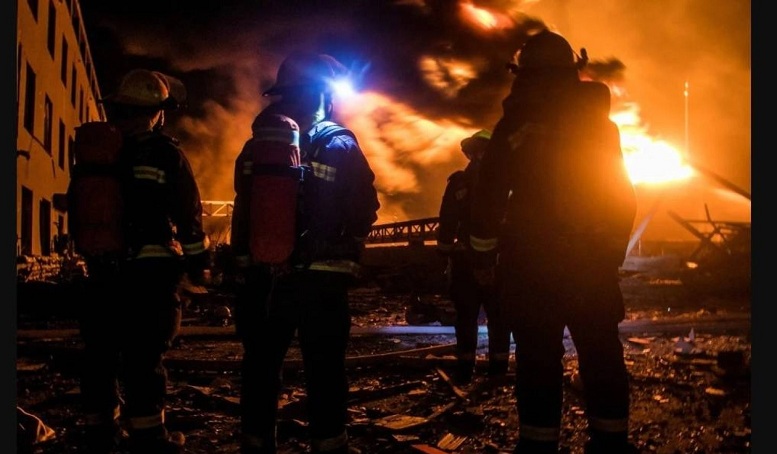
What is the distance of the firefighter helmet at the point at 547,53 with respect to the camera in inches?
113

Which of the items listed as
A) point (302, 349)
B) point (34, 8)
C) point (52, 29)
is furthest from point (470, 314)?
point (52, 29)

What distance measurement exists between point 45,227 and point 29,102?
394cm

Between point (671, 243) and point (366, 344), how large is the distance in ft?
130

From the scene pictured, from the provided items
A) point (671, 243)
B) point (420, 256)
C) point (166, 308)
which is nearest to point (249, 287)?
point (166, 308)

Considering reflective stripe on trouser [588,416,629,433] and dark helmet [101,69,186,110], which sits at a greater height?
dark helmet [101,69,186,110]

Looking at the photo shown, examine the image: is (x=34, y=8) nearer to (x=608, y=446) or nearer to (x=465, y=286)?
(x=465, y=286)

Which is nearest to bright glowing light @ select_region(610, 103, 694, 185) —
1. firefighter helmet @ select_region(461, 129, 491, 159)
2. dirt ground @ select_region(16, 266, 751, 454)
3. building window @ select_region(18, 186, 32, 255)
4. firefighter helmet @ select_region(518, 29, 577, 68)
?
dirt ground @ select_region(16, 266, 751, 454)

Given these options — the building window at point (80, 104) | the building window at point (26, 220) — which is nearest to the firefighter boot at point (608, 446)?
the building window at point (26, 220)

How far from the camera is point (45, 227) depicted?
55.9 feet

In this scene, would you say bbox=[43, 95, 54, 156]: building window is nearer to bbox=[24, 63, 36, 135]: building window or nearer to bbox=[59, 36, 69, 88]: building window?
bbox=[24, 63, 36, 135]: building window

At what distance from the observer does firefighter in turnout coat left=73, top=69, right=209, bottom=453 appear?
2.91m

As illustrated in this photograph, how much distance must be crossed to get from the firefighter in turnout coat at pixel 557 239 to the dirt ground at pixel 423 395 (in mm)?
976

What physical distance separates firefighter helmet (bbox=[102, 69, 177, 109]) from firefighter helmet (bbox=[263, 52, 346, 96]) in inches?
32.5

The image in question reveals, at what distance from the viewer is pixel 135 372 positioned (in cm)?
289
